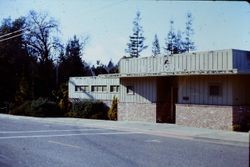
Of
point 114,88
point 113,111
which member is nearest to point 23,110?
point 114,88

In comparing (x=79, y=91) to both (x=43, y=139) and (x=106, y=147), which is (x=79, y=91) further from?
(x=106, y=147)

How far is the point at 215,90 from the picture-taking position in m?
24.1

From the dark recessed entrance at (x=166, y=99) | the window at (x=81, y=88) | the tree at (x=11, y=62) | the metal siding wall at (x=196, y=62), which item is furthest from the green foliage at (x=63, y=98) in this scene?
the dark recessed entrance at (x=166, y=99)

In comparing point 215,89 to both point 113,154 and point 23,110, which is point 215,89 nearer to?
point 113,154

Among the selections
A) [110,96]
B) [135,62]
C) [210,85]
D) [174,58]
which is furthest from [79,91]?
[210,85]

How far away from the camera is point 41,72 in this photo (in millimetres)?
59719

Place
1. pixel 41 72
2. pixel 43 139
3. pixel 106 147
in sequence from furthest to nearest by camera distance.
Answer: pixel 41 72 → pixel 43 139 → pixel 106 147

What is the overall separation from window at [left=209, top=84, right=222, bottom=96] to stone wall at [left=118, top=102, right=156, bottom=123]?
504cm

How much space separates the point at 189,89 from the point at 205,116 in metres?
2.03

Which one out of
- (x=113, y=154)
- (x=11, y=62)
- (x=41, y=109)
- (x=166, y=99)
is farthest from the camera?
(x=11, y=62)

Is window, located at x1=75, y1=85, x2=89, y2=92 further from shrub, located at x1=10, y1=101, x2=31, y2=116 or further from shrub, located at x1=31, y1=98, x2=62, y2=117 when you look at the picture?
shrub, located at x1=10, y1=101, x2=31, y2=116

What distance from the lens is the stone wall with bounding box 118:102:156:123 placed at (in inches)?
1127

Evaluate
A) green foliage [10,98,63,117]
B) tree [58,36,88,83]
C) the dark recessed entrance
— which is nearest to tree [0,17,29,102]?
tree [58,36,88,83]

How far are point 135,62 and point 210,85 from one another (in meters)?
6.90
